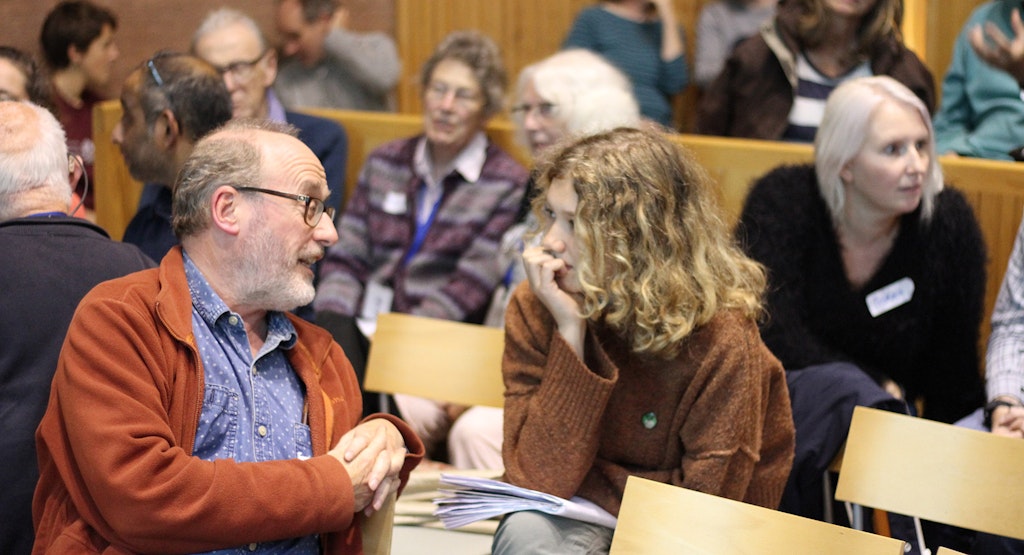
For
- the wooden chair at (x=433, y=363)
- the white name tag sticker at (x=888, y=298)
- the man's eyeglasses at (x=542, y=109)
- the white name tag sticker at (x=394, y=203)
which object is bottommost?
the wooden chair at (x=433, y=363)

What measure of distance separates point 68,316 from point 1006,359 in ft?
7.64

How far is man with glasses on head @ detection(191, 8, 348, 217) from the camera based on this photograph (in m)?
4.14

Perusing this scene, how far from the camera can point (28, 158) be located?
8.00ft

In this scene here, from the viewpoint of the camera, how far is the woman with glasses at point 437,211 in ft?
12.8

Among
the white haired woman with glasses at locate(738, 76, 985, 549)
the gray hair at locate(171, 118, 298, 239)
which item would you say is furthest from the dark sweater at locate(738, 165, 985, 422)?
the gray hair at locate(171, 118, 298, 239)

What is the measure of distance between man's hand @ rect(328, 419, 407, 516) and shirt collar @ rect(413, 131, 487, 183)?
1.94 metres

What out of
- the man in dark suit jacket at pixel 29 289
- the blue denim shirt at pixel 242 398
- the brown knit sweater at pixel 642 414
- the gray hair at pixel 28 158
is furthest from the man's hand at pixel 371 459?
the gray hair at pixel 28 158

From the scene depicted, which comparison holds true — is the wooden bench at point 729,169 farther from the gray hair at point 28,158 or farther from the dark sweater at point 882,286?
the gray hair at point 28,158

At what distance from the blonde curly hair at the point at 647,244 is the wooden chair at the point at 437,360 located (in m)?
0.64

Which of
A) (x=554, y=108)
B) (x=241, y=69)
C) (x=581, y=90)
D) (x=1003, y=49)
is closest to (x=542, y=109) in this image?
(x=554, y=108)

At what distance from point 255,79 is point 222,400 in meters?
2.35

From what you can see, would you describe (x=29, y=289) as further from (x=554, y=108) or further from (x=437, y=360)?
(x=554, y=108)

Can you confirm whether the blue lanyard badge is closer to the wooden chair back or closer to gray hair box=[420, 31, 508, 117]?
gray hair box=[420, 31, 508, 117]

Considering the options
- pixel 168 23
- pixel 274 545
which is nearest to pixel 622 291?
pixel 274 545
